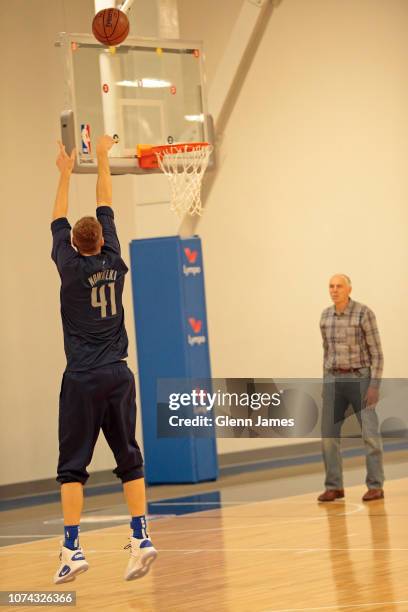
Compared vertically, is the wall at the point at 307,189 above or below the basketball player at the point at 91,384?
above

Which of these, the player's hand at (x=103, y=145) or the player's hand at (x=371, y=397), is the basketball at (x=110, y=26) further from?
the player's hand at (x=371, y=397)

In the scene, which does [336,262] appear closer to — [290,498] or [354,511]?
[290,498]

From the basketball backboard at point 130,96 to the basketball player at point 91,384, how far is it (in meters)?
4.06

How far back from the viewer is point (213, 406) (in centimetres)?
1143

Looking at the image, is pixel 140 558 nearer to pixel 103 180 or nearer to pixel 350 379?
pixel 103 180

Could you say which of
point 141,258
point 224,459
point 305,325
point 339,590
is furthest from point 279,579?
point 305,325

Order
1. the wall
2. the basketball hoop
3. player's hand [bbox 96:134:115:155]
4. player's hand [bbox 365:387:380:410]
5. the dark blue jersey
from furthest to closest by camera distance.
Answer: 1. the wall
2. the basketball hoop
3. player's hand [bbox 365:387:380:410]
4. player's hand [bbox 96:134:115:155]
5. the dark blue jersey

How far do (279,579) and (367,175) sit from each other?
1015 cm

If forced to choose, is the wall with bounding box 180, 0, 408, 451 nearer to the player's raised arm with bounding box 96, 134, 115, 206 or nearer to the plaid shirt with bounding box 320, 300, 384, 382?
the plaid shirt with bounding box 320, 300, 384, 382

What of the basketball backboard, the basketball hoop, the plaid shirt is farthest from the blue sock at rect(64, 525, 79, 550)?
the basketball hoop

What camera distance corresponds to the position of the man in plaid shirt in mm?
10875

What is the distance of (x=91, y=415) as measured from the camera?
6.86m

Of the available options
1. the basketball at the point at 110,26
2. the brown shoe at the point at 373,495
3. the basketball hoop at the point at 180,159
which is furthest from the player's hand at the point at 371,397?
the basketball at the point at 110,26

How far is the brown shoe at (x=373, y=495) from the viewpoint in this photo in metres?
10.9
